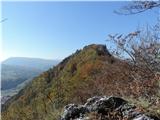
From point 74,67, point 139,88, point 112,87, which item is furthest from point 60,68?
point 139,88

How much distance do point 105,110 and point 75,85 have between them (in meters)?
23.7

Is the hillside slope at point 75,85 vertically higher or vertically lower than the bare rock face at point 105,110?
lower

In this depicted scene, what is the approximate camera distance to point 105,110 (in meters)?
8.02

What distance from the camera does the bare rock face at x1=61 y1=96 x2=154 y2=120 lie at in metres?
7.57

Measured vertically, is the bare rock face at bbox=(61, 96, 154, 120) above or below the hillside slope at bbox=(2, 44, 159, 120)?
above

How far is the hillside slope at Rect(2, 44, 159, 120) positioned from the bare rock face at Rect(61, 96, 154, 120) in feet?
5.60

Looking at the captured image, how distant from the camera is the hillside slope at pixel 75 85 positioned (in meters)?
14.5

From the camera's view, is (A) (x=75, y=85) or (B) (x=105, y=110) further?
(A) (x=75, y=85)

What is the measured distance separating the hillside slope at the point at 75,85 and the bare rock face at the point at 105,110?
171 centimetres

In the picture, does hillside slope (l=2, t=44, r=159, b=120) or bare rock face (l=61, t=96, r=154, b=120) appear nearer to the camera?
bare rock face (l=61, t=96, r=154, b=120)

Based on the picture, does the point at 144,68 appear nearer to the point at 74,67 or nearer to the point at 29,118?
the point at 29,118

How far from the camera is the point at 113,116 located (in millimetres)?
7680

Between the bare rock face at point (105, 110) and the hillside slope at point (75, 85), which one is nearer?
the bare rock face at point (105, 110)

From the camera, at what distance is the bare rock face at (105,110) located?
24.8ft
